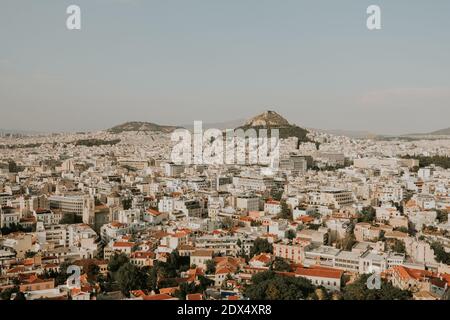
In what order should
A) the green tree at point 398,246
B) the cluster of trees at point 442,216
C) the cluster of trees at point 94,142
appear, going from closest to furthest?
the green tree at point 398,246 < the cluster of trees at point 442,216 < the cluster of trees at point 94,142

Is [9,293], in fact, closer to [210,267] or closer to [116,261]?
[116,261]

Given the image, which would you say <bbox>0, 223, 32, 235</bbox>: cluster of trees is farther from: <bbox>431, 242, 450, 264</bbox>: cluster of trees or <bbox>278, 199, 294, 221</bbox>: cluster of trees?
<bbox>431, 242, 450, 264</bbox>: cluster of trees

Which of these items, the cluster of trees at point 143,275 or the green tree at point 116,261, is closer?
the cluster of trees at point 143,275

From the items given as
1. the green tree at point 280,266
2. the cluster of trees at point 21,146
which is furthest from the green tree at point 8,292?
the cluster of trees at point 21,146

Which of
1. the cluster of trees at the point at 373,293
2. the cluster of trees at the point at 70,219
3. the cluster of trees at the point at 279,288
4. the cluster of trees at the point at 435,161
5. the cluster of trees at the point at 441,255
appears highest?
the cluster of trees at the point at 435,161

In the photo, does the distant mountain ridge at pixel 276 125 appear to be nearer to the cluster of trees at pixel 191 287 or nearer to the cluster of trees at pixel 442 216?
the cluster of trees at pixel 442 216

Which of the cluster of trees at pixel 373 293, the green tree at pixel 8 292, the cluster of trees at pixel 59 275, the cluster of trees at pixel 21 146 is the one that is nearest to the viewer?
the cluster of trees at pixel 373 293

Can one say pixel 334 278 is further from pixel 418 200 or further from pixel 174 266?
pixel 418 200
